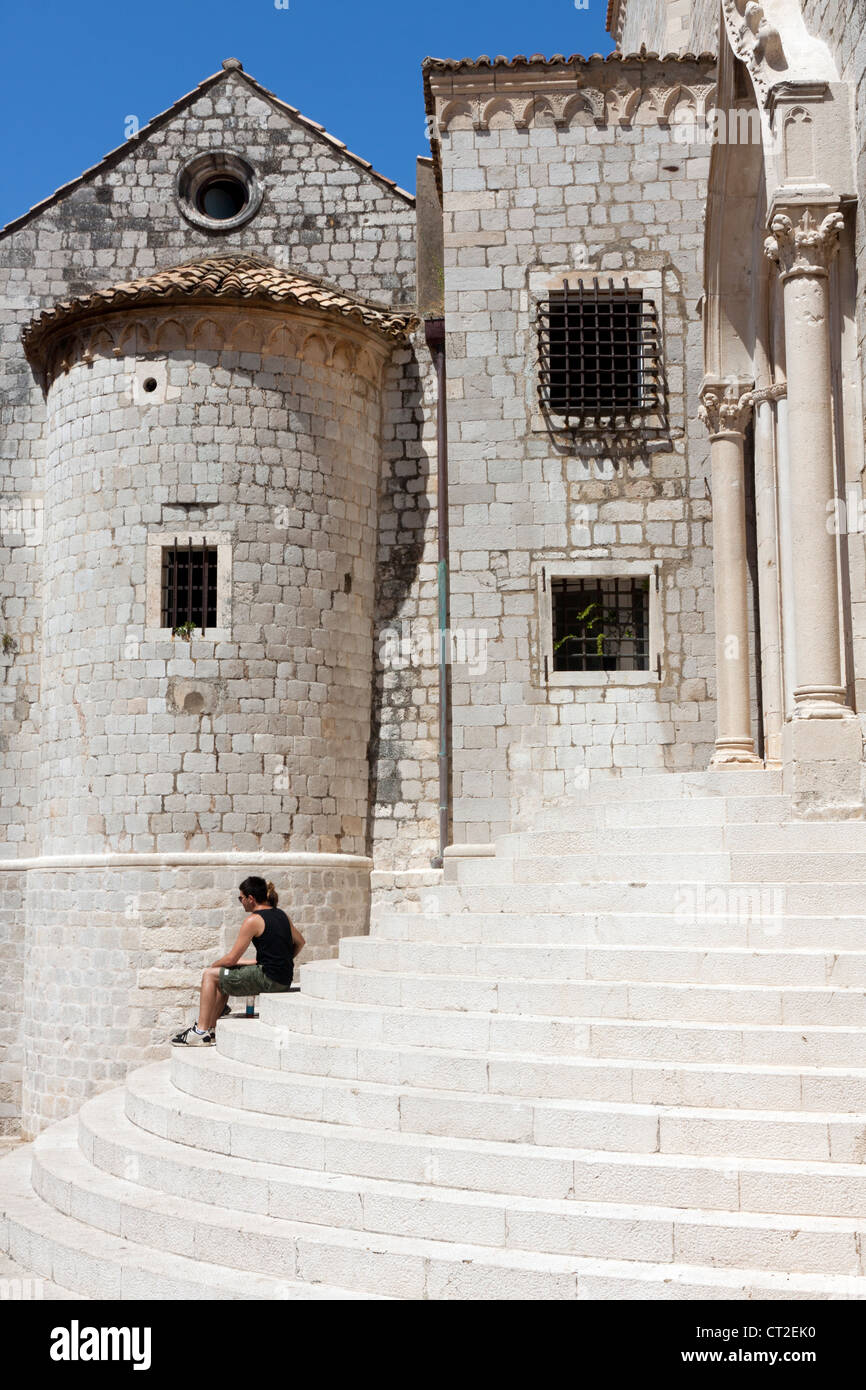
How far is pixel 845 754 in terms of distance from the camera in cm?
847

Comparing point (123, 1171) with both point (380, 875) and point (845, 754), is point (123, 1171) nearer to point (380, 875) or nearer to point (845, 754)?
point (845, 754)

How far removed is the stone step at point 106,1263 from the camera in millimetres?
5492

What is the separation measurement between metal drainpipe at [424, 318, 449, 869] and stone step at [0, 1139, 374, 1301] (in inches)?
312

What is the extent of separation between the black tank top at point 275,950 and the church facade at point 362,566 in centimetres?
378

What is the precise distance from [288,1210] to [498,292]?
11.3 meters

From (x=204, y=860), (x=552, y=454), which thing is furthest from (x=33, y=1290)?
(x=552, y=454)

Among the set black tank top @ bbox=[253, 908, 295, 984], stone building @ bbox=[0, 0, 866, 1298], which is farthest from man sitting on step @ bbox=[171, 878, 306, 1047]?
stone building @ bbox=[0, 0, 866, 1298]

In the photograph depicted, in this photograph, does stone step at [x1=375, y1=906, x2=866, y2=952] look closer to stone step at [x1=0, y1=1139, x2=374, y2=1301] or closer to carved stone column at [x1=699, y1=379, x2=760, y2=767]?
stone step at [x1=0, y1=1139, x2=374, y2=1301]

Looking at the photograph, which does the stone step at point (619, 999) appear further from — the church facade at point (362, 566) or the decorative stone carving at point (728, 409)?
the church facade at point (362, 566)

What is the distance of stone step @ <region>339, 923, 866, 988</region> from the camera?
20.6ft

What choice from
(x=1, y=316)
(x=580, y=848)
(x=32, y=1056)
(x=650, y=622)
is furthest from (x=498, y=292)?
(x=32, y=1056)

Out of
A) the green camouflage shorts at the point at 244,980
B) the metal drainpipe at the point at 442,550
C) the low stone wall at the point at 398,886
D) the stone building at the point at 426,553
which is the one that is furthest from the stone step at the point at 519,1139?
the low stone wall at the point at 398,886

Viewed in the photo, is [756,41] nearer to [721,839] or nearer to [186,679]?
[721,839]

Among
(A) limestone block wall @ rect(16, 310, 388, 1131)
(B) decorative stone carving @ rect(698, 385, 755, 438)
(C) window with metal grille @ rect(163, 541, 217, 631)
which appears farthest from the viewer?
(C) window with metal grille @ rect(163, 541, 217, 631)
